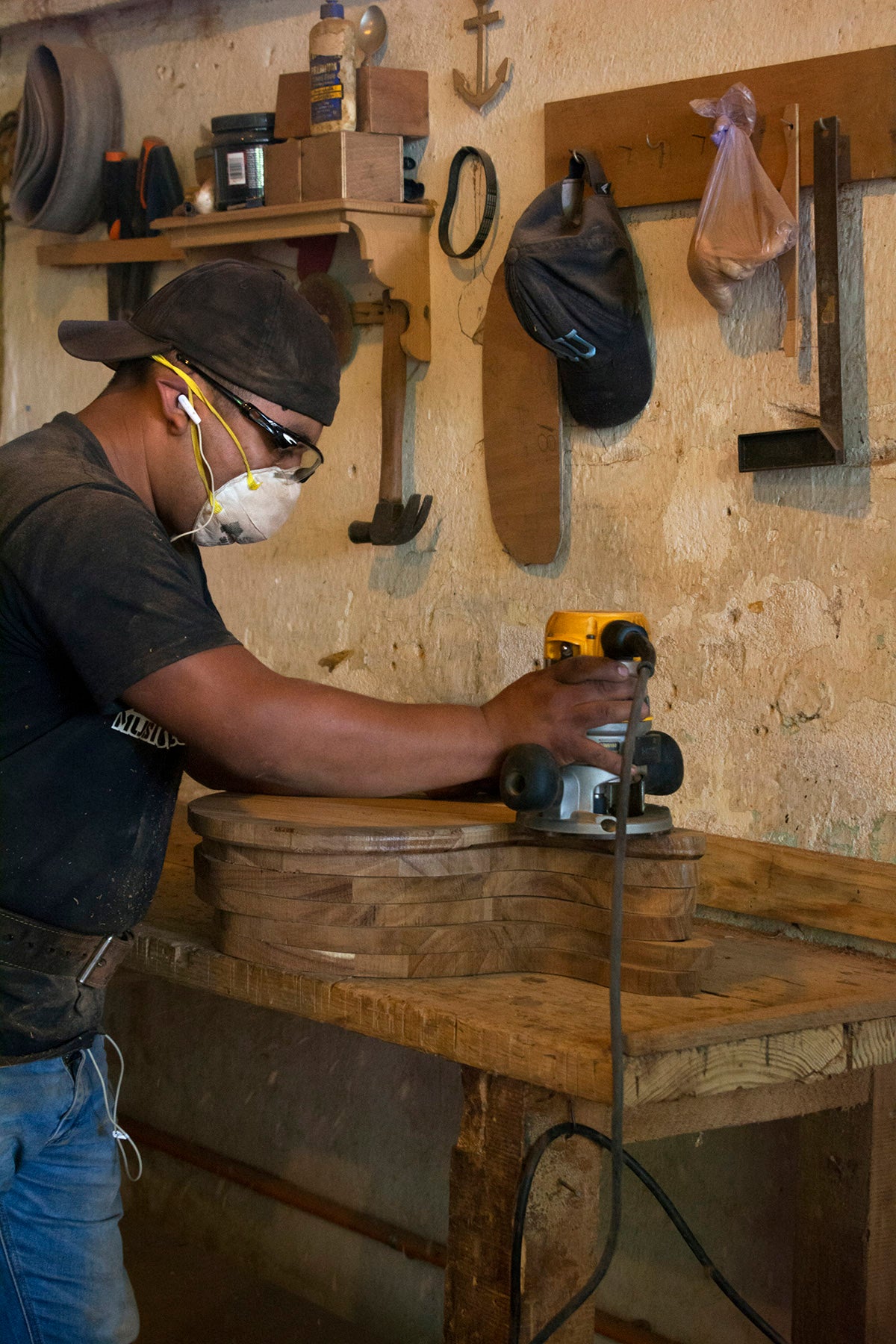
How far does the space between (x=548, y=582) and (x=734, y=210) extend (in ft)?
2.36

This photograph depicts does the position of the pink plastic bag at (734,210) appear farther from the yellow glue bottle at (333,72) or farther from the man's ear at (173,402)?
the man's ear at (173,402)

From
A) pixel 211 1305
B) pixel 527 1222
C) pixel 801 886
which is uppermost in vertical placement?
pixel 801 886

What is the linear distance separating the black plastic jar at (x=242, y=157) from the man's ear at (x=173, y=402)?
3.71ft

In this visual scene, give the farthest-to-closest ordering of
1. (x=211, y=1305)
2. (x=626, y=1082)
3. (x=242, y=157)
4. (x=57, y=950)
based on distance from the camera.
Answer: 1. (x=211, y=1305)
2. (x=242, y=157)
3. (x=57, y=950)
4. (x=626, y=1082)

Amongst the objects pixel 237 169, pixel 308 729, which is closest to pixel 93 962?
pixel 308 729

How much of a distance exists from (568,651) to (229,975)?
2.06ft

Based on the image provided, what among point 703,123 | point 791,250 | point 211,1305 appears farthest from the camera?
point 211,1305

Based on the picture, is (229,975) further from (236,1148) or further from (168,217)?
(168,217)

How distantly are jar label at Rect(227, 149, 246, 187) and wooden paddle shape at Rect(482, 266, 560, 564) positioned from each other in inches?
24.2

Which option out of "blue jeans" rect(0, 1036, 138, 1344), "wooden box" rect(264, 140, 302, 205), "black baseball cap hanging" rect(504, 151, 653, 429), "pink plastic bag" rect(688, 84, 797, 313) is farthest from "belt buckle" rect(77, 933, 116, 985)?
"wooden box" rect(264, 140, 302, 205)

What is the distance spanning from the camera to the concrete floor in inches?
107

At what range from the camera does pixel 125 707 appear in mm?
1538

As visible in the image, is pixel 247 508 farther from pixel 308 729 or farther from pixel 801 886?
pixel 801 886

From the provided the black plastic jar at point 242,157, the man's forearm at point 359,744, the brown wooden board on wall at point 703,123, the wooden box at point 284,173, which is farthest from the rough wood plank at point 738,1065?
the black plastic jar at point 242,157
